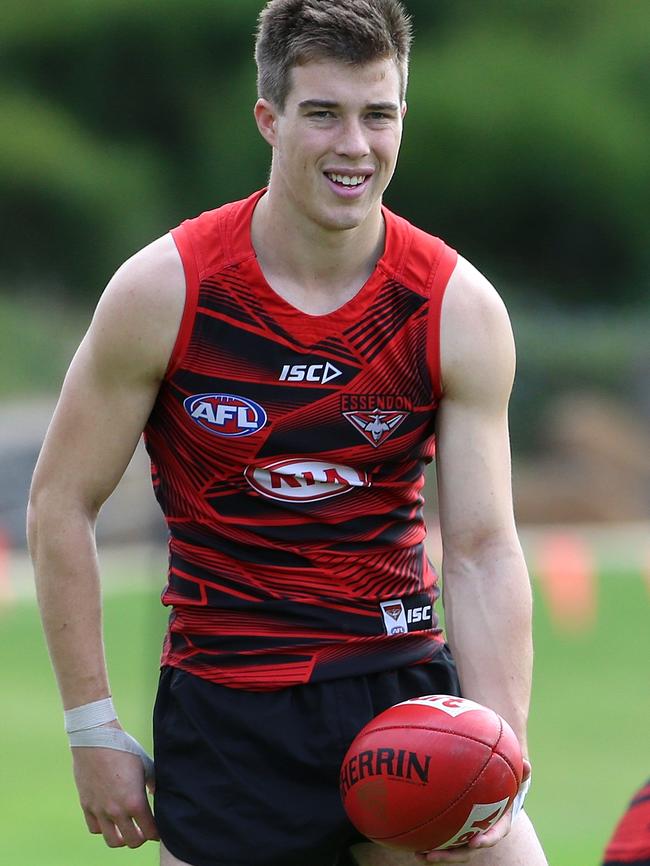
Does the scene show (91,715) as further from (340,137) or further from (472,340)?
(340,137)

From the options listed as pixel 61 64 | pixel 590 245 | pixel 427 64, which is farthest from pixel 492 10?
pixel 61 64

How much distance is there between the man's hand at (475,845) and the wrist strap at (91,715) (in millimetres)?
722

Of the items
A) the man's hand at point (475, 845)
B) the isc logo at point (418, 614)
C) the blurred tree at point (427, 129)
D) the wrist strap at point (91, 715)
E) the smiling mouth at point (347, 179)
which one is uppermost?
the blurred tree at point (427, 129)

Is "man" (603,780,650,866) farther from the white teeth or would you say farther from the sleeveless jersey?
the white teeth

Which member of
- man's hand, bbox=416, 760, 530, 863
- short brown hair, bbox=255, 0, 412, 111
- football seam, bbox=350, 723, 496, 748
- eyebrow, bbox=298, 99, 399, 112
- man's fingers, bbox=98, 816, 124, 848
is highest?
short brown hair, bbox=255, 0, 412, 111

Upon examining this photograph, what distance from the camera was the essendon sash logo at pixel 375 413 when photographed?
3725 millimetres

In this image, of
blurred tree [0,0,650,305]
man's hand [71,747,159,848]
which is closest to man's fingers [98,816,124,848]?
man's hand [71,747,159,848]

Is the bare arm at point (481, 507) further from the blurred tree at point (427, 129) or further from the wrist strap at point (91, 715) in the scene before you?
the blurred tree at point (427, 129)

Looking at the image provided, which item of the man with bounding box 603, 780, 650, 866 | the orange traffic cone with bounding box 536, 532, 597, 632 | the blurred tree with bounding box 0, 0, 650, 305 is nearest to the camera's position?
the man with bounding box 603, 780, 650, 866

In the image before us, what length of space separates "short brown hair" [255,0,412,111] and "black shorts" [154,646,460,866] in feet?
4.13

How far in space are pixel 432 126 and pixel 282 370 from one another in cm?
2694

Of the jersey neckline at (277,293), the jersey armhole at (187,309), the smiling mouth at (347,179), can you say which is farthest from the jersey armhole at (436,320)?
the jersey armhole at (187,309)

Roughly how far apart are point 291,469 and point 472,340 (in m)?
0.47

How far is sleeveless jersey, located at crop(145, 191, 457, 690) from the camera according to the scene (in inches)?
146
